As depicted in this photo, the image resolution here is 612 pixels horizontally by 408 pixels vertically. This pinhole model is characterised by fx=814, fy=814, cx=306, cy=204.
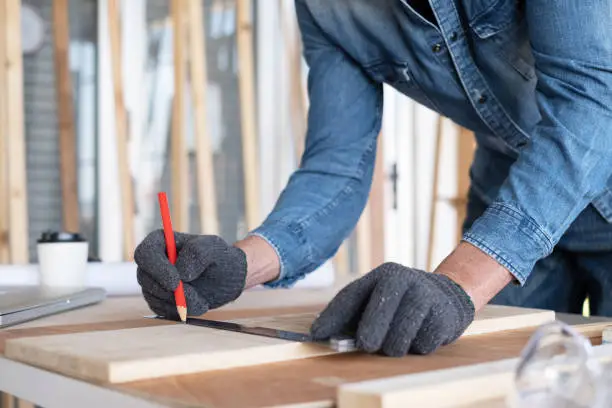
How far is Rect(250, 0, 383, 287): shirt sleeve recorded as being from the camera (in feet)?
4.67

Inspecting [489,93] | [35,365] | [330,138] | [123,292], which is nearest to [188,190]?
[123,292]

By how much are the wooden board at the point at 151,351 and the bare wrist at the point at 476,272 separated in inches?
7.6

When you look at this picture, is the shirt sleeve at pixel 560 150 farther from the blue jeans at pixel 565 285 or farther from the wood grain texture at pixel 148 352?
the blue jeans at pixel 565 285

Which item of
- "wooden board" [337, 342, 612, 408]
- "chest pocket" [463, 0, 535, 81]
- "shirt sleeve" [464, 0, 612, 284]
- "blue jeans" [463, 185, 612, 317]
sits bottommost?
"blue jeans" [463, 185, 612, 317]

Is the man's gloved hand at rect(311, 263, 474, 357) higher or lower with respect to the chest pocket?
lower

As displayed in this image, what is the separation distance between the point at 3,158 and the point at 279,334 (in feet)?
7.11

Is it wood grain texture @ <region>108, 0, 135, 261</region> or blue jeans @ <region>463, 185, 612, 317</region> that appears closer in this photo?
blue jeans @ <region>463, 185, 612, 317</region>

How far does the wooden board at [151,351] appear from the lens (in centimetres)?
74

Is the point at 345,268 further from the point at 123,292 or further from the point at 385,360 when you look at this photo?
the point at 385,360

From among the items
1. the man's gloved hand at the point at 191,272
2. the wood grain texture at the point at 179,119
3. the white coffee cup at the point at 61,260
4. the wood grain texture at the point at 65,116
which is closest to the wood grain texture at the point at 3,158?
the wood grain texture at the point at 65,116

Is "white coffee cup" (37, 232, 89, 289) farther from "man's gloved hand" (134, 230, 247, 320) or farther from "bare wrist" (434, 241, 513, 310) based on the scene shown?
"bare wrist" (434, 241, 513, 310)

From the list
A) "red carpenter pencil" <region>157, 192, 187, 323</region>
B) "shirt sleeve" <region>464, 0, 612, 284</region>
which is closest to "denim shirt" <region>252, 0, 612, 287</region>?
"shirt sleeve" <region>464, 0, 612, 284</region>

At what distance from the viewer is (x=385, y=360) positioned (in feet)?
2.71

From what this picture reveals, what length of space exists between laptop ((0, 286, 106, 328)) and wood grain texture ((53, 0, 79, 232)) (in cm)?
162
